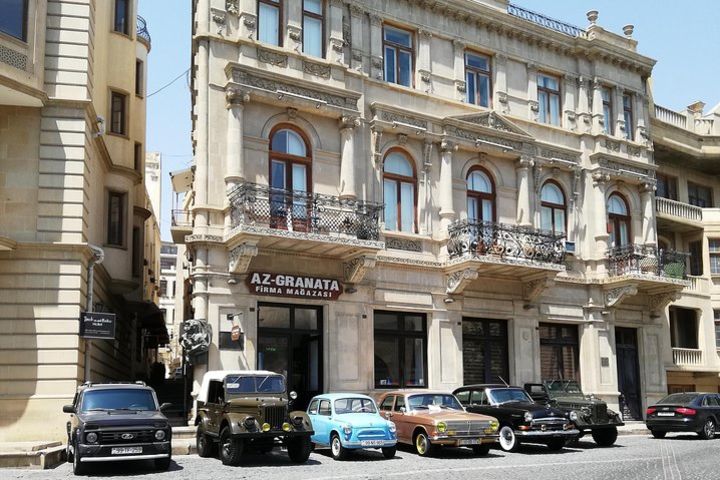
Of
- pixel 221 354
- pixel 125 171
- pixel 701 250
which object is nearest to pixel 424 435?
pixel 221 354

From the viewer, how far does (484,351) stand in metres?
28.6

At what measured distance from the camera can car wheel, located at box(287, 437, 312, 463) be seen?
1770cm

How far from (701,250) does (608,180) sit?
9.07 m

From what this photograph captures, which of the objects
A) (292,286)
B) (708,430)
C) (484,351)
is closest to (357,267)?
(292,286)

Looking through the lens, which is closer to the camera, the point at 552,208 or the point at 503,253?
the point at 503,253

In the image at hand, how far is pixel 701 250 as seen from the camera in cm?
3812

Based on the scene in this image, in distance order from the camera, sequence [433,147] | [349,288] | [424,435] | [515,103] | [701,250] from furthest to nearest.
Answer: [701,250] < [515,103] < [433,147] < [349,288] < [424,435]

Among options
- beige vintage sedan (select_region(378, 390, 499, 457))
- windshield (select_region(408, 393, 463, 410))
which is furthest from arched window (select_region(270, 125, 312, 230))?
windshield (select_region(408, 393, 463, 410))

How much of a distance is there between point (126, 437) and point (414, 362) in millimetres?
12629

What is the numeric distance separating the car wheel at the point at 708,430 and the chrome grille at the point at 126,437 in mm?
17348

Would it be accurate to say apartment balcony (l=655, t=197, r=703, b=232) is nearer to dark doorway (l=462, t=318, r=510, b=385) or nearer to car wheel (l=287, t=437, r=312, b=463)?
dark doorway (l=462, t=318, r=510, b=385)

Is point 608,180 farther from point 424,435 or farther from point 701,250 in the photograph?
point 424,435

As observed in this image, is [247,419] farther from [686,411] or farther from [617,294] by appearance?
[617,294]

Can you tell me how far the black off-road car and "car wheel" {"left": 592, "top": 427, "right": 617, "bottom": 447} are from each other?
41.1 ft
